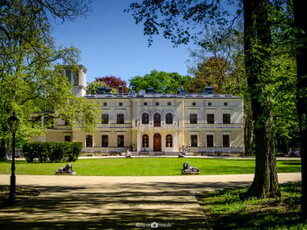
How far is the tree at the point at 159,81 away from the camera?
58.3 meters

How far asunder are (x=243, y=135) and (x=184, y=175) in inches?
1103

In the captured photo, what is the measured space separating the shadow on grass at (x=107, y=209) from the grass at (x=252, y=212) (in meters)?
0.38

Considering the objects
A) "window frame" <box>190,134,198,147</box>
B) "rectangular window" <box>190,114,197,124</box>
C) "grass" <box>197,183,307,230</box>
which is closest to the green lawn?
"grass" <box>197,183,307,230</box>

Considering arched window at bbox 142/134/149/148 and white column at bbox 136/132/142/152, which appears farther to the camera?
arched window at bbox 142/134/149/148

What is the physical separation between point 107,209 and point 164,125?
33.8 metres

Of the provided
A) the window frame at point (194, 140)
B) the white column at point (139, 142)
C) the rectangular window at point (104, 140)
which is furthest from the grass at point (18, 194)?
the window frame at point (194, 140)

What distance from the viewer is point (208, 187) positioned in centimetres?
1226

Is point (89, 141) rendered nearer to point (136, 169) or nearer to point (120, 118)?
point (120, 118)

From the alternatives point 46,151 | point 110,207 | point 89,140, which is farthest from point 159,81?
point 110,207

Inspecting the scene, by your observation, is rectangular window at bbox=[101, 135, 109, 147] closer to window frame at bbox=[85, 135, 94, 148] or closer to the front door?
Result: window frame at bbox=[85, 135, 94, 148]

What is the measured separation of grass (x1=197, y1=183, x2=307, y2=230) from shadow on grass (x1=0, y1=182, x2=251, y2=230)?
1.25ft

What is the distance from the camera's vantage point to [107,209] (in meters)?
8.20

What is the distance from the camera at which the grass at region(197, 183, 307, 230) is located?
6172mm

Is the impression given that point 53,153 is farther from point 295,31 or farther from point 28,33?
point 295,31
